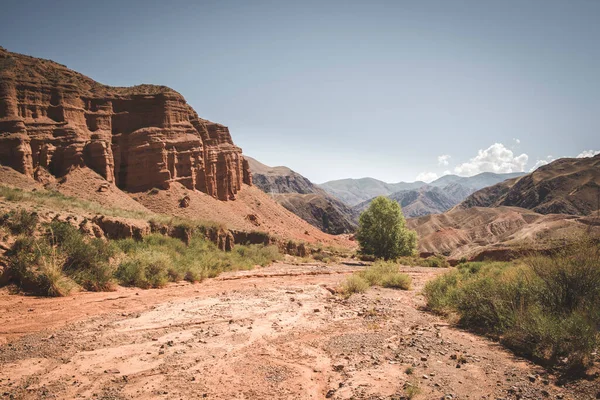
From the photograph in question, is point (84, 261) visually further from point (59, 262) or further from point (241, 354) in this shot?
point (241, 354)

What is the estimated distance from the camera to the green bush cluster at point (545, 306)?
6055mm

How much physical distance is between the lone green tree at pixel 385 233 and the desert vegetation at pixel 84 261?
68.7 ft

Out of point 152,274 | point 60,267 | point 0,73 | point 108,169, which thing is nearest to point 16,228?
point 60,267

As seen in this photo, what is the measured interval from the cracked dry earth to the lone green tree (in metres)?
24.1

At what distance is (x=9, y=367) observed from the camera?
5535mm

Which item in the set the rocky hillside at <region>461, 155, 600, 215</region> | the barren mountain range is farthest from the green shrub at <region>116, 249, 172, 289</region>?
the rocky hillside at <region>461, 155, 600, 215</region>

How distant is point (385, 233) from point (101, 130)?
119 feet

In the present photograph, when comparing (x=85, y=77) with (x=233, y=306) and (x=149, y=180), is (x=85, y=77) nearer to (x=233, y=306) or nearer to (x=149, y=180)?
(x=149, y=180)

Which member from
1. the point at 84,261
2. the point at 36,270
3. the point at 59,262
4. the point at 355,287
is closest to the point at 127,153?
the point at 84,261

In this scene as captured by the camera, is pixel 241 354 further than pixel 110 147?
No

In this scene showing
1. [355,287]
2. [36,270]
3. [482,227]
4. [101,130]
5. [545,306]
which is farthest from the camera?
[482,227]

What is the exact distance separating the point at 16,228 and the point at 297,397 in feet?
38.5

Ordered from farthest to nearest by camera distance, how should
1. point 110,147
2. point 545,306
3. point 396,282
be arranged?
point 110,147 < point 396,282 < point 545,306

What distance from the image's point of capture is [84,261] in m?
11.8
